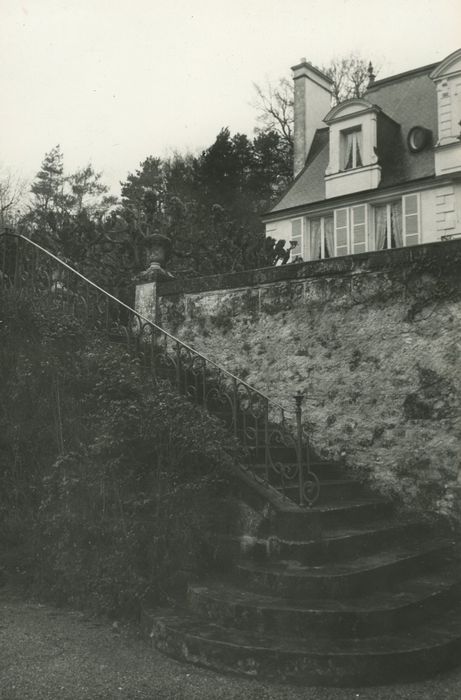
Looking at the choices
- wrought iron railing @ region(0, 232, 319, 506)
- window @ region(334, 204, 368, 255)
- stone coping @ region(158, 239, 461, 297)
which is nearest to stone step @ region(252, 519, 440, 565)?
wrought iron railing @ region(0, 232, 319, 506)

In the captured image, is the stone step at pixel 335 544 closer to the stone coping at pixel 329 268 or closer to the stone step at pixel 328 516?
the stone step at pixel 328 516

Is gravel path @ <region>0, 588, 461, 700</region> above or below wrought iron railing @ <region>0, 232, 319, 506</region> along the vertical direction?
below

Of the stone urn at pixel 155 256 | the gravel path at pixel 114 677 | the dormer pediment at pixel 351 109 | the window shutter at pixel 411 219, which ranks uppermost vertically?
the dormer pediment at pixel 351 109

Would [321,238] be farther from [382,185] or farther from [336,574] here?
[336,574]

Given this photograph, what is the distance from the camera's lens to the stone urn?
820cm

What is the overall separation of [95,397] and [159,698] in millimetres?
2717

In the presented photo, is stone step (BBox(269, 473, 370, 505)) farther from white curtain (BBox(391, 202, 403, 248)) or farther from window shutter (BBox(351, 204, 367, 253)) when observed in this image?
window shutter (BBox(351, 204, 367, 253))

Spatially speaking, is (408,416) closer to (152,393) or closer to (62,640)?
(152,393)

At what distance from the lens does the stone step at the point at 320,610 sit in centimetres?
391

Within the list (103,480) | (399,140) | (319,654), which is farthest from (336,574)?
(399,140)

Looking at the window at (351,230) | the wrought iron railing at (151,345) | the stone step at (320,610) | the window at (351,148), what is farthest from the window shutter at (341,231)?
the stone step at (320,610)

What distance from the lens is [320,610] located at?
3.94 m

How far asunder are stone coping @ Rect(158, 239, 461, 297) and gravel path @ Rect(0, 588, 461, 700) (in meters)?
3.50

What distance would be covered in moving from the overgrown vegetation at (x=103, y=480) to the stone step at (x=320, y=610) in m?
0.49
